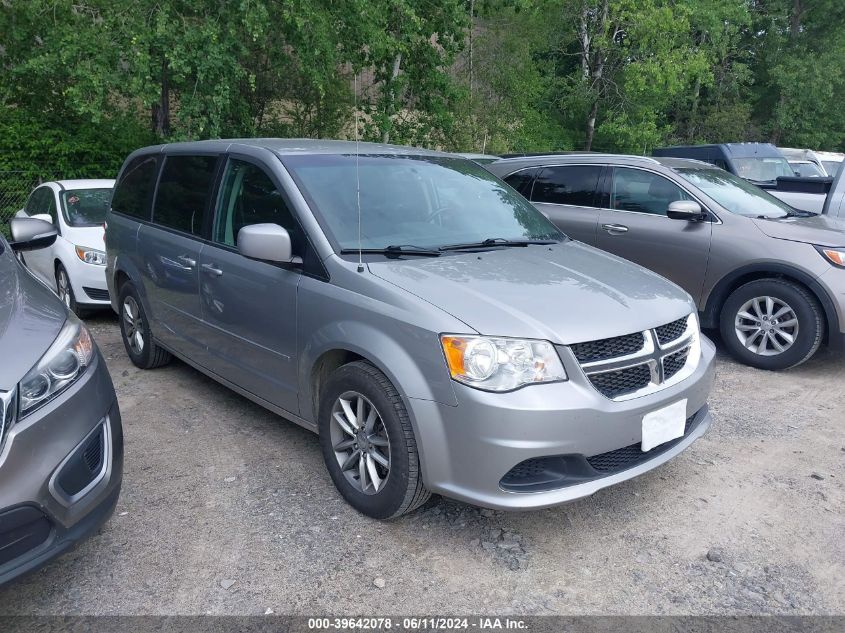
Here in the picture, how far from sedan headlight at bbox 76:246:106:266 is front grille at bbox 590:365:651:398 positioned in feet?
19.3

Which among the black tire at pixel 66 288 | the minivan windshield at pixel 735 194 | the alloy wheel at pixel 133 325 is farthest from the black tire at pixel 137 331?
the minivan windshield at pixel 735 194

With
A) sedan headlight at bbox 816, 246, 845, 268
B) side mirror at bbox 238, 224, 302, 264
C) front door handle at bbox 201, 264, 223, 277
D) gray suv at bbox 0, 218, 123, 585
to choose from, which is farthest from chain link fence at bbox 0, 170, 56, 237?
sedan headlight at bbox 816, 246, 845, 268

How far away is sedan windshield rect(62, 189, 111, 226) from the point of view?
25.6 feet

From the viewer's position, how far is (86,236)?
7.39 m

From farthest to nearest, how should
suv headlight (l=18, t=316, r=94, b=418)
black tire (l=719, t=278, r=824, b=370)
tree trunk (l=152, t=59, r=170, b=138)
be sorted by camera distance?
tree trunk (l=152, t=59, r=170, b=138) → black tire (l=719, t=278, r=824, b=370) → suv headlight (l=18, t=316, r=94, b=418)

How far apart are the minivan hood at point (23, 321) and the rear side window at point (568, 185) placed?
16.8ft

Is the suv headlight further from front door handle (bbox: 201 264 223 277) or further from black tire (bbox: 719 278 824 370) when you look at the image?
black tire (bbox: 719 278 824 370)

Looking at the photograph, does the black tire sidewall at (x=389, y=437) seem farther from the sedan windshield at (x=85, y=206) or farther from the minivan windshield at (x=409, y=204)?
the sedan windshield at (x=85, y=206)

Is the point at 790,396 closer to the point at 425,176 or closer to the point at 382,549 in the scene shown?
the point at 425,176

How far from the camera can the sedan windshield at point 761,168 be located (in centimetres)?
1266

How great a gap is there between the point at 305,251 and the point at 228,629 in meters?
1.78

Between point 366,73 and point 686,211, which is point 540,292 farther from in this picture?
point 366,73

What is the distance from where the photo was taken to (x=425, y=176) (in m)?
4.20

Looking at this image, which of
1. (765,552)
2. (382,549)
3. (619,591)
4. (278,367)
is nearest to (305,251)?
(278,367)
